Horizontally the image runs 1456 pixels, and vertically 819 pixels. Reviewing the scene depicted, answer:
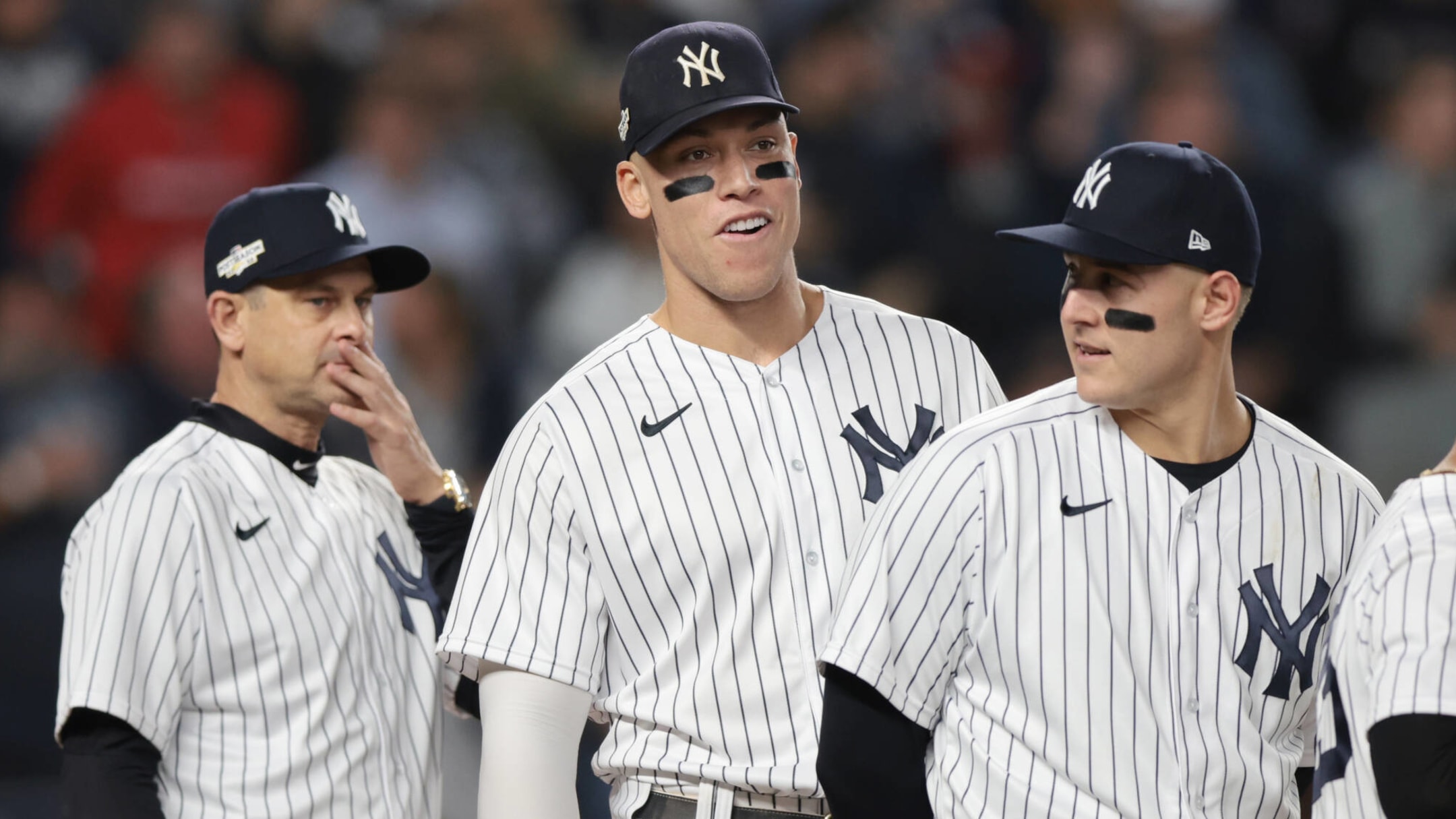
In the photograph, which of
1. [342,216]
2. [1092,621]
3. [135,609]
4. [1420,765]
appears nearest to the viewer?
[1420,765]

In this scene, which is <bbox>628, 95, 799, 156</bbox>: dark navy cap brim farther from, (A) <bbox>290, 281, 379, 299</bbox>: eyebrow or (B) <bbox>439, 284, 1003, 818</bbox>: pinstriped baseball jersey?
(A) <bbox>290, 281, 379, 299</bbox>: eyebrow

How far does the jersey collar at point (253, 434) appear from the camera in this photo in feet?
9.59

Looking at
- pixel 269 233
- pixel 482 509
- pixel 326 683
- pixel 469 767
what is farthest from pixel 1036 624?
pixel 469 767

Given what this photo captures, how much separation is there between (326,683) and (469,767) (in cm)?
228

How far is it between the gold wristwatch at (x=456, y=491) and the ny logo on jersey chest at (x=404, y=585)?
0.45 feet

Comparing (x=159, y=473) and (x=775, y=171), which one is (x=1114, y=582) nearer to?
(x=775, y=171)

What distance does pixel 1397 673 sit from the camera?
1930 mm

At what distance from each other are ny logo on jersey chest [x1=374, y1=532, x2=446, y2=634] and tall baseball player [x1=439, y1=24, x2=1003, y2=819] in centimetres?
38

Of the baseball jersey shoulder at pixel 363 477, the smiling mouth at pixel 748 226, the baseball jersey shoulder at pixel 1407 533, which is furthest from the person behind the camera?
the baseball jersey shoulder at pixel 363 477

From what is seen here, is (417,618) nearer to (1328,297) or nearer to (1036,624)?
(1036,624)

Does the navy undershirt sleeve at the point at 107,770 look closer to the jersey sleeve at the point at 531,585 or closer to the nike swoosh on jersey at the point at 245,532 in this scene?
the nike swoosh on jersey at the point at 245,532

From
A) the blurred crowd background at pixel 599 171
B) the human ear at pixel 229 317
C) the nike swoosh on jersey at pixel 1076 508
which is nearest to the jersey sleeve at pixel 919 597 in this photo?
the nike swoosh on jersey at pixel 1076 508

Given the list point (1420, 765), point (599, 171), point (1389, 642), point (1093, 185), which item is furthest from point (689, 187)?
point (599, 171)

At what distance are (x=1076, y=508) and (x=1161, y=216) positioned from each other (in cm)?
42
